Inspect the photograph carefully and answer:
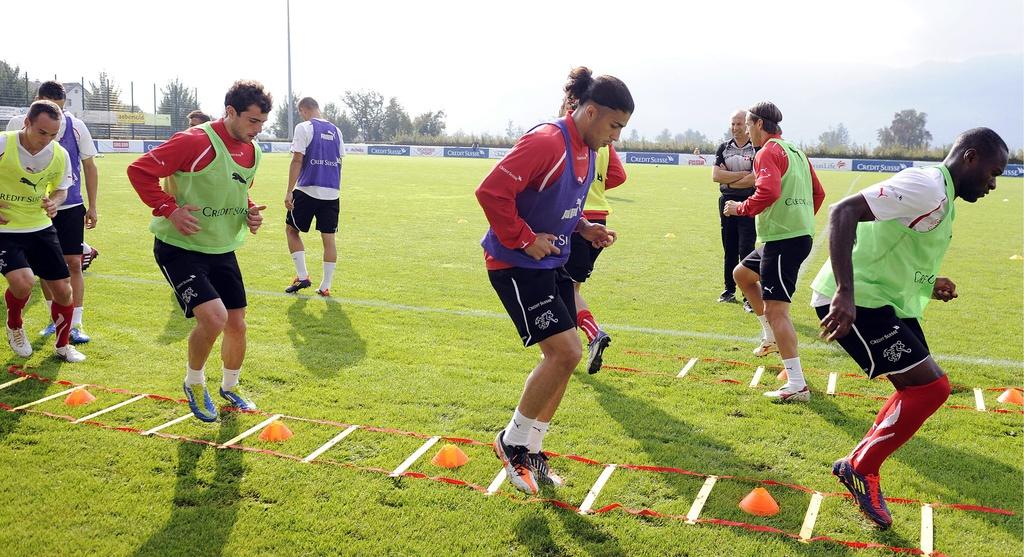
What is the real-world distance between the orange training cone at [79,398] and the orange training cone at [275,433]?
1.36 m

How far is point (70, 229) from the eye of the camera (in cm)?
720

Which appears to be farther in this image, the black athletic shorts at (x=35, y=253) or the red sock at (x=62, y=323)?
the red sock at (x=62, y=323)

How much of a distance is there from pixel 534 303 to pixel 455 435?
1.31 metres

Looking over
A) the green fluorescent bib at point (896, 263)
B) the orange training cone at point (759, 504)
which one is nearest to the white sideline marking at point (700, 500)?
the orange training cone at point (759, 504)

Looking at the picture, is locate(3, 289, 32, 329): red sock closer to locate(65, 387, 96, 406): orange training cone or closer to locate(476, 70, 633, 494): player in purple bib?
locate(65, 387, 96, 406): orange training cone

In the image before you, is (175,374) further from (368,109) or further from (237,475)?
(368,109)

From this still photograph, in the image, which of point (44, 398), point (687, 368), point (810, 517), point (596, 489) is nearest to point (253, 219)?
point (44, 398)

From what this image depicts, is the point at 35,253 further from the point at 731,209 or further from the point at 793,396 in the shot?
the point at 793,396

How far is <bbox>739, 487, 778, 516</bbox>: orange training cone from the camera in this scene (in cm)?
406

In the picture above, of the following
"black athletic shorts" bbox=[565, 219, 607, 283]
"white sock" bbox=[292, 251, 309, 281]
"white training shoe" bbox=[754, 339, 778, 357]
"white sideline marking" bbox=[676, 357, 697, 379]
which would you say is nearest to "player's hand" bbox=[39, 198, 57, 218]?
"white sock" bbox=[292, 251, 309, 281]

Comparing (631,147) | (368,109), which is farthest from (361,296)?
(368,109)

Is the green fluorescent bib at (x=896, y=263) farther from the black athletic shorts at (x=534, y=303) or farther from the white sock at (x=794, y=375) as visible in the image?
the white sock at (x=794, y=375)

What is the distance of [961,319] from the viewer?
29.9ft

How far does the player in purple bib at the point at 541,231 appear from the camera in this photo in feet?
12.8
